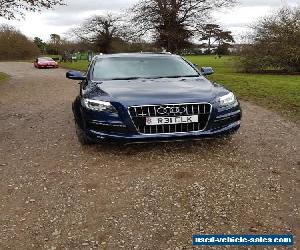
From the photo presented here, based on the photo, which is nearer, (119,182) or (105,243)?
(105,243)

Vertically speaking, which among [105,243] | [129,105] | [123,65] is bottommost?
[105,243]

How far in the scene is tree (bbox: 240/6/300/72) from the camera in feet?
91.9

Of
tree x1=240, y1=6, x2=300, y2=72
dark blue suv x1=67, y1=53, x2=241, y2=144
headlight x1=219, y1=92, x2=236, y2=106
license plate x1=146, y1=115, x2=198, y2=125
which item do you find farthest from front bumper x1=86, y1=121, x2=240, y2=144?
tree x1=240, y1=6, x2=300, y2=72

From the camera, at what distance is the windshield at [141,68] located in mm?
6512

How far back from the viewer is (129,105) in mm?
5199

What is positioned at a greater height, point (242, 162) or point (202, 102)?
point (202, 102)

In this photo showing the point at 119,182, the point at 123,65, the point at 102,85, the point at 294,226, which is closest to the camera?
the point at 294,226

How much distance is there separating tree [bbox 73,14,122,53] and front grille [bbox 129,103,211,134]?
62464mm

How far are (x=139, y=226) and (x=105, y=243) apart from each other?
1.28ft

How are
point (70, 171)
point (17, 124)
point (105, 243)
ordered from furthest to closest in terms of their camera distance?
point (17, 124) → point (70, 171) → point (105, 243)

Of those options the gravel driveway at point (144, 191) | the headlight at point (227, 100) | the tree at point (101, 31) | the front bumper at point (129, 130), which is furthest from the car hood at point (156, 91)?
the tree at point (101, 31)

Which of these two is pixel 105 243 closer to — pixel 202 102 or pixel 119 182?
pixel 119 182

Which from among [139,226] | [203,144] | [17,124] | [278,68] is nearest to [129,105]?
[203,144]

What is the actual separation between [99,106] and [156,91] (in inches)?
31.3
